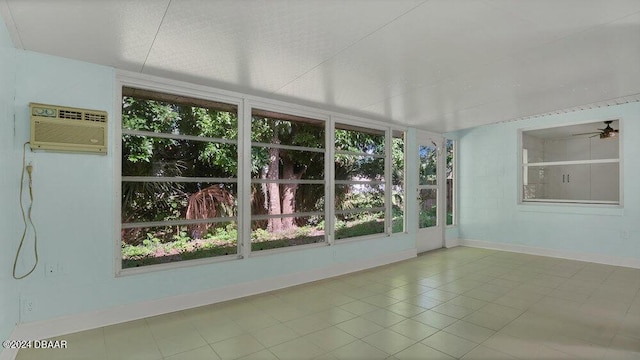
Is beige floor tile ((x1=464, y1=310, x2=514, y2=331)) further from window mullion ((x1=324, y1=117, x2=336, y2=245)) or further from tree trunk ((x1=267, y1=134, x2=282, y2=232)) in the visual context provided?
tree trunk ((x1=267, y1=134, x2=282, y2=232))

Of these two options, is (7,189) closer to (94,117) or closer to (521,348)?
(94,117)

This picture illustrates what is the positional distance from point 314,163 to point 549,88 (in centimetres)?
320

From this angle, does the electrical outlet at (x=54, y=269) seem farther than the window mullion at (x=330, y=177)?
No

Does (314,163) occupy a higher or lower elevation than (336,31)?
lower

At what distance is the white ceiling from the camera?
2021 millimetres

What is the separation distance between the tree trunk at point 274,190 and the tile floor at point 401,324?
39.6 inches

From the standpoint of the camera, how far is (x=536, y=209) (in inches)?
240

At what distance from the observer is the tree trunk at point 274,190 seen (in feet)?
15.1

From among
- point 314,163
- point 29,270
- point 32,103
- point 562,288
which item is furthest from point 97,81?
point 562,288

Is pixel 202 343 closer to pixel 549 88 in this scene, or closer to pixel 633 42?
pixel 633 42

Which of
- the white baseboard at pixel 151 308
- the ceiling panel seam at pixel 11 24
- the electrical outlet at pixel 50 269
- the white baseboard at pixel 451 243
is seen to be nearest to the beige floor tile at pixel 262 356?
the white baseboard at pixel 151 308

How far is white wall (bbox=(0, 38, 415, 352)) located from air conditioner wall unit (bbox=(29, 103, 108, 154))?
0.28 feet

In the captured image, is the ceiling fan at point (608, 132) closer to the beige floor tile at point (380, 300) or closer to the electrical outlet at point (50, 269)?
the beige floor tile at point (380, 300)

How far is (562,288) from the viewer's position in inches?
160
